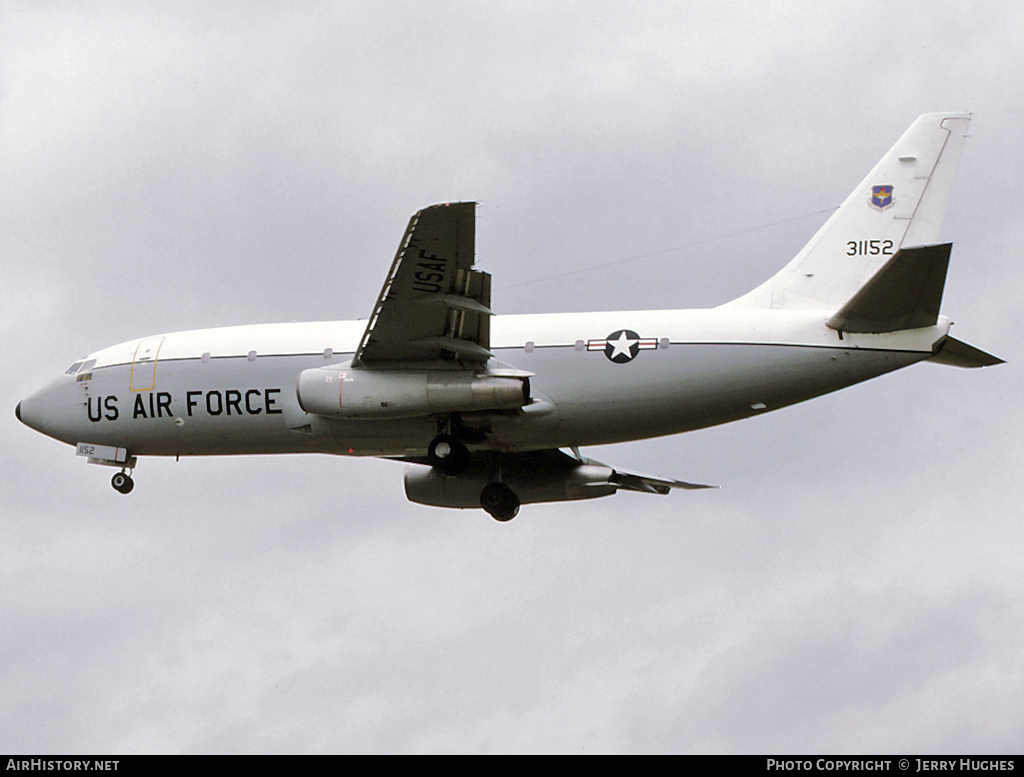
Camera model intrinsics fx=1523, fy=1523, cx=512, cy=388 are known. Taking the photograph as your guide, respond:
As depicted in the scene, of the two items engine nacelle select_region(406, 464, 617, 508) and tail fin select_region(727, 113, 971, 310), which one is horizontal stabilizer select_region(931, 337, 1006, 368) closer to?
tail fin select_region(727, 113, 971, 310)

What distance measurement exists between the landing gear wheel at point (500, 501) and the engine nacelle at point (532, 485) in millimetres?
836

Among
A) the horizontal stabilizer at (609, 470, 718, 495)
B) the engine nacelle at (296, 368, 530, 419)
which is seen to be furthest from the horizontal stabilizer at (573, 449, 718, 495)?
the engine nacelle at (296, 368, 530, 419)

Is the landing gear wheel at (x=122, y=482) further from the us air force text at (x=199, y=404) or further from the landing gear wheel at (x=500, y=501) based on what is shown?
the landing gear wheel at (x=500, y=501)

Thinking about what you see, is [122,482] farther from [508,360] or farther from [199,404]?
[508,360]

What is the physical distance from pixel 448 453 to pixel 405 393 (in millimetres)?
1744

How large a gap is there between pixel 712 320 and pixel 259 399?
9.96 m

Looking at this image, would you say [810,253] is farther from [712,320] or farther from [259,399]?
[259,399]

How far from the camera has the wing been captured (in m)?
28.4

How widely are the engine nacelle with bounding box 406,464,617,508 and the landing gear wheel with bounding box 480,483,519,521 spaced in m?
0.84

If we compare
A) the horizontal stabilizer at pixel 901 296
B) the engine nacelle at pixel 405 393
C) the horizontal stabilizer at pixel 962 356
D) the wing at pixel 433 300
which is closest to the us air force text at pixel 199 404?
the engine nacelle at pixel 405 393

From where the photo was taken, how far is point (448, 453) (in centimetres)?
3181
